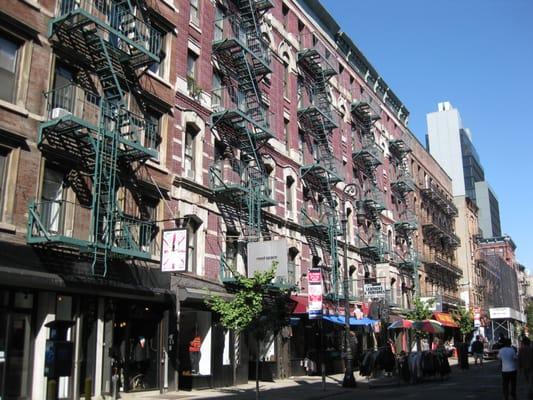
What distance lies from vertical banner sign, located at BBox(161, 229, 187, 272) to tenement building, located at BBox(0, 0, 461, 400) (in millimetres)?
65

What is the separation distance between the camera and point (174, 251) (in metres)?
19.1

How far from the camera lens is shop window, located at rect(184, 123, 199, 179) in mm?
24072

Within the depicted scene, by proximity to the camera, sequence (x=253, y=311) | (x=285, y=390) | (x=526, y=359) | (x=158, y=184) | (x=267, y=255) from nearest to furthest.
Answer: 1. (x=526, y=359)
2. (x=253, y=311)
3. (x=158, y=184)
4. (x=285, y=390)
5. (x=267, y=255)

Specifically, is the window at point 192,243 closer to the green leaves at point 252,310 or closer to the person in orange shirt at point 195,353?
the person in orange shirt at point 195,353

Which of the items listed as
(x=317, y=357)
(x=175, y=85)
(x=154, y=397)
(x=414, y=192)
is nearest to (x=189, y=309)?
(x=154, y=397)

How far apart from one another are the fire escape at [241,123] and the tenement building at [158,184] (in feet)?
0.31

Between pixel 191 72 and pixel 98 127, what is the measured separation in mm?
8854

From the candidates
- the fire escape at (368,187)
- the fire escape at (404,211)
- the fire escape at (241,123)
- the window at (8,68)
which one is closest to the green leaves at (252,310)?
the fire escape at (241,123)

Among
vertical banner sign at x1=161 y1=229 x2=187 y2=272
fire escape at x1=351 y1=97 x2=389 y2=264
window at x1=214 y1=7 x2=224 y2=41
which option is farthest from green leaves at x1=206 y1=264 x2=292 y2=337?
fire escape at x1=351 y1=97 x2=389 y2=264

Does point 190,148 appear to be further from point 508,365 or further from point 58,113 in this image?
point 508,365

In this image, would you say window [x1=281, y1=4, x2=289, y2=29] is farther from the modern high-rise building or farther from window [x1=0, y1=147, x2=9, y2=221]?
the modern high-rise building

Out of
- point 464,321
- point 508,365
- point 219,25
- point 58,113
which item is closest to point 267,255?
point 58,113

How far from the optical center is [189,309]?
73.3 ft

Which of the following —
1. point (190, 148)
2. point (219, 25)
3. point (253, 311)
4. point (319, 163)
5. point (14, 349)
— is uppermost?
point (219, 25)
